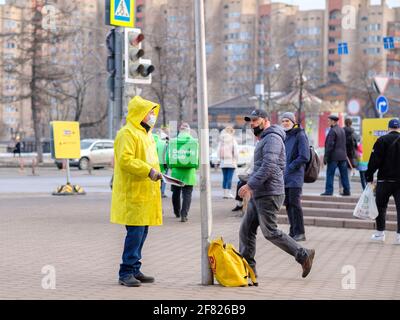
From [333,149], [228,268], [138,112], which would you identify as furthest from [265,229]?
[333,149]

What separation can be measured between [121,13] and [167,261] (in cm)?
752

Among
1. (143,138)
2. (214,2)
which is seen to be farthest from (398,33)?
(143,138)

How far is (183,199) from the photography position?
16172mm

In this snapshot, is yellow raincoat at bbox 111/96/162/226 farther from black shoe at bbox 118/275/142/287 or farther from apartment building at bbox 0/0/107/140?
apartment building at bbox 0/0/107/140

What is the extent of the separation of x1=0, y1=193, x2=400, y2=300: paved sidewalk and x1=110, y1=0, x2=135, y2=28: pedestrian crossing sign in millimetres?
3619

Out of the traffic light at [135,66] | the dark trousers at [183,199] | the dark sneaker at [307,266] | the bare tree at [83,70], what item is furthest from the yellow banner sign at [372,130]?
the bare tree at [83,70]

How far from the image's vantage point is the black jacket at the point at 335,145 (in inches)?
707

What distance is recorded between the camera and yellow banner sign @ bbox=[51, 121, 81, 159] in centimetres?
2236

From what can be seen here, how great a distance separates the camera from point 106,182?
98.5 feet

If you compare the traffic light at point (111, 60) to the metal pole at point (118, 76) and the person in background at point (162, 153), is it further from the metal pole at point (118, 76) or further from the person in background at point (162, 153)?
the person in background at point (162, 153)

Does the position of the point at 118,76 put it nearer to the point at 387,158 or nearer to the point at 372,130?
the point at 372,130

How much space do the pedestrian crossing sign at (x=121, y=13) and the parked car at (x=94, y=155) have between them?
24904 mm
